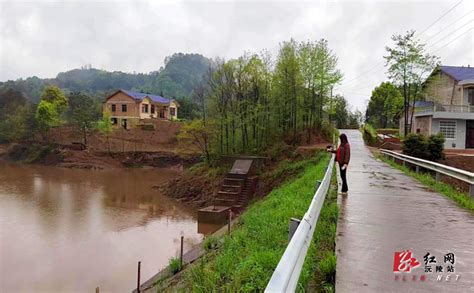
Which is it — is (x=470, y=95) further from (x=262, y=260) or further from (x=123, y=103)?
(x=123, y=103)

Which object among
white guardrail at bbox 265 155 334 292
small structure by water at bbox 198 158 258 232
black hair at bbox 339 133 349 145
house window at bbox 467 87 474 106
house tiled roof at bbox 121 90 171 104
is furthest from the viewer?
house tiled roof at bbox 121 90 171 104

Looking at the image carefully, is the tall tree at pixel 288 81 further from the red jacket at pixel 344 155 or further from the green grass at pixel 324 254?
the green grass at pixel 324 254

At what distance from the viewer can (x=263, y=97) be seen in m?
28.4

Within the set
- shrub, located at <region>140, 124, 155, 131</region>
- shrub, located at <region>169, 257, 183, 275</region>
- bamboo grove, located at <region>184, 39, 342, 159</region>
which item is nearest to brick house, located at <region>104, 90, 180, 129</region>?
shrub, located at <region>140, 124, 155, 131</region>

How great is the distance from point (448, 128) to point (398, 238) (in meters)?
27.3

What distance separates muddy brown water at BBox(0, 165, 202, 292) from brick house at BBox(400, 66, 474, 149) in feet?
66.2

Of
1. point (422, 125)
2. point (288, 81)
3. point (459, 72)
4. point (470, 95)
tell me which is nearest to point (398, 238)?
point (288, 81)

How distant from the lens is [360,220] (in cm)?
636

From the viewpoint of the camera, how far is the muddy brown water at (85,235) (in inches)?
484

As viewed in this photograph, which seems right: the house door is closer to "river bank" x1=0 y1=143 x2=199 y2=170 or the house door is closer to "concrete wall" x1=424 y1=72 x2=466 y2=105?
"concrete wall" x1=424 y1=72 x2=466 y2=105

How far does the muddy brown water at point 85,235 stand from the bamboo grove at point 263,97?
22.8ft

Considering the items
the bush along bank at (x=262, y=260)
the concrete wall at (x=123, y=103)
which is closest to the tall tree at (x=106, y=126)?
the concrete wall at (x=123, y=103)

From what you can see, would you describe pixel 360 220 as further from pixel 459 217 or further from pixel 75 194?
pixel 75 194

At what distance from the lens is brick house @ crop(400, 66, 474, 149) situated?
28.3 m
